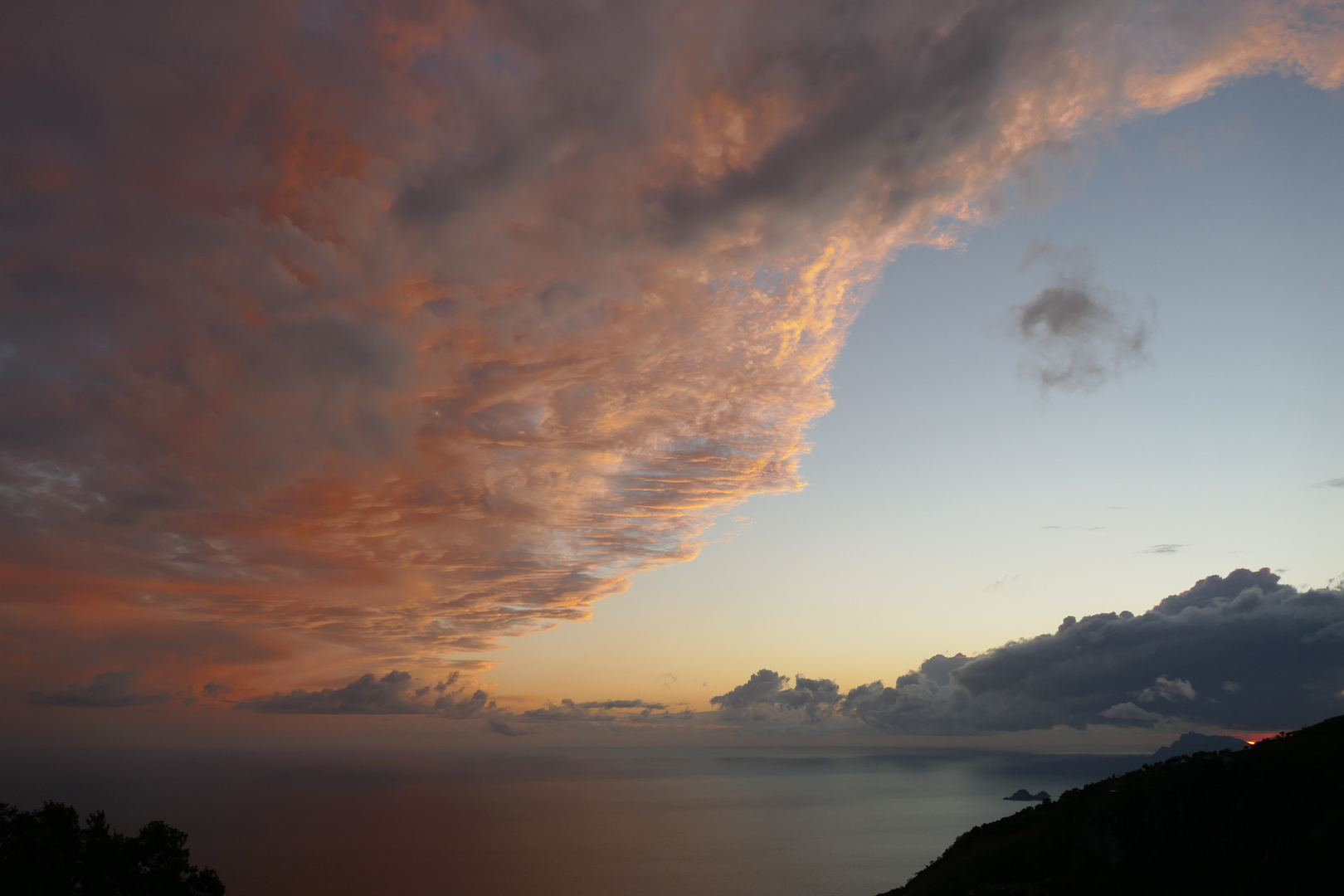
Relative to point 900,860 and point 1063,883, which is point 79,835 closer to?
point 1063,883

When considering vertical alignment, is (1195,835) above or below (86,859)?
below

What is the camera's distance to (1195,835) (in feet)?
232

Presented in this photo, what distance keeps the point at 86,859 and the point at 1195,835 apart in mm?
99188

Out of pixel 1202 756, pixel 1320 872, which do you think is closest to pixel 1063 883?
pixel 1320 872

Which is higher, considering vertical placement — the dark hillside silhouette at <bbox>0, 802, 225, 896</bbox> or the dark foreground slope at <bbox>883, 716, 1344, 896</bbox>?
the dark hillside silhouette at <bbox>0, 802, 225, 896</bbox>

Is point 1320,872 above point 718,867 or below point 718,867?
above

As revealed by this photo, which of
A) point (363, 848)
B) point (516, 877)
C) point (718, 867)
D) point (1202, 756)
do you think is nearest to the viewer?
point (1202, 756)

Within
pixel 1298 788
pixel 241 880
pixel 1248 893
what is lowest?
pixel 241 880

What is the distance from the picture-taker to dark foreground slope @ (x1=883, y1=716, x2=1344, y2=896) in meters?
60.1

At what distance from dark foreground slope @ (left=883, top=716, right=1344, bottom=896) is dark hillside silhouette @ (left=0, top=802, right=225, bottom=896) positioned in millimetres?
70786

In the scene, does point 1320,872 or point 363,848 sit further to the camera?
point 363,848

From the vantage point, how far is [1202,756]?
82.9m

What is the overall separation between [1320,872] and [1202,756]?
29.1 metres

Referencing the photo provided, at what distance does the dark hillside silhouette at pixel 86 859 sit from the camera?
39156 mm
